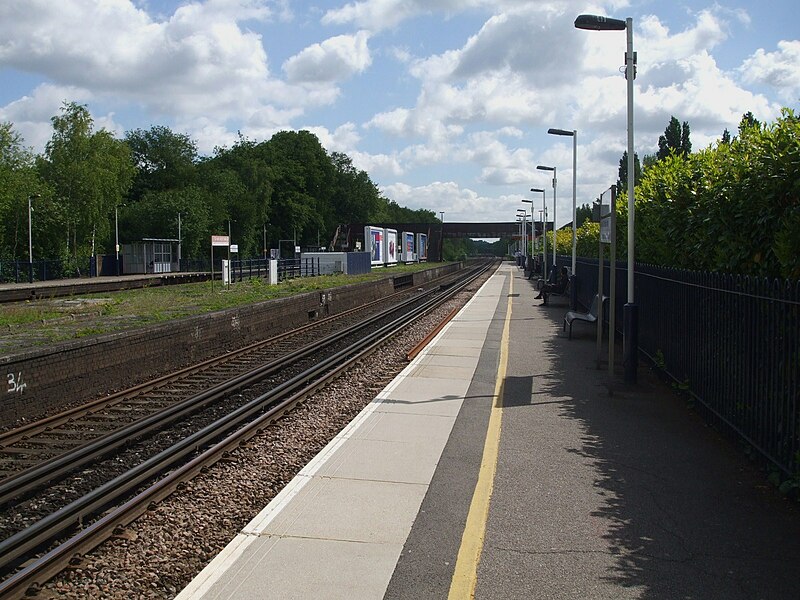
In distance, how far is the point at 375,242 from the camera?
209 ft

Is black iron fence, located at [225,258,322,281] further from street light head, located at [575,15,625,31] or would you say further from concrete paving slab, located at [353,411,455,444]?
concrete paving slab, located at [353,411,455,444]

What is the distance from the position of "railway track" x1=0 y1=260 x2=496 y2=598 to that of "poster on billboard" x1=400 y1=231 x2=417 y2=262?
2832 inches

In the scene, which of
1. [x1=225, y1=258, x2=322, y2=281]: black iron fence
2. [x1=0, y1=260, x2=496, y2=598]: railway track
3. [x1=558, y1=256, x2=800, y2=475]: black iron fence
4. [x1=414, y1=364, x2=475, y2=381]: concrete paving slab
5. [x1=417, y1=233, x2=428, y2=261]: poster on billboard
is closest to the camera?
[x1=0, y1=260, x2=496, y2=598]: railway track

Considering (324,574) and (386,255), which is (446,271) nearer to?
(386,255)

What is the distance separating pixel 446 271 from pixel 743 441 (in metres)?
72.1

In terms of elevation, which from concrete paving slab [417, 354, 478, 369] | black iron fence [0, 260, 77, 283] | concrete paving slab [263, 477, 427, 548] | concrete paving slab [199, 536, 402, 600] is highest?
black iron fence [0, 260, 77, 283]

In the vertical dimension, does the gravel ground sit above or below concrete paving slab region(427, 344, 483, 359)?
below

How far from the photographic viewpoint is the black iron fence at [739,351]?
19.4 feet

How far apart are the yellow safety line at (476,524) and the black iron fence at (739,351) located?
7.66ft

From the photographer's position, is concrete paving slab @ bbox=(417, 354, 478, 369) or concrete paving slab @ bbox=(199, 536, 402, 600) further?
concrete paving slab @ bbox=(417, 354, 478, 369)

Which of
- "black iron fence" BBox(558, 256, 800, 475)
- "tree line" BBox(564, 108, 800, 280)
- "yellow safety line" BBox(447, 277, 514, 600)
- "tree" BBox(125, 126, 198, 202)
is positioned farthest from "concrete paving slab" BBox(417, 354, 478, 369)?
"tree" BBox(125, 126, 198, 202)

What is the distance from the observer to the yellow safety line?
442 cm

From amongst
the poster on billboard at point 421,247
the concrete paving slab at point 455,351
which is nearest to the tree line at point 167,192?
the poster on billboard at point 421,247

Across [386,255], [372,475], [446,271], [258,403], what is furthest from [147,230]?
[372,475]
